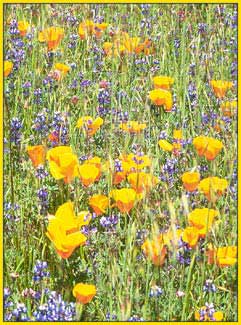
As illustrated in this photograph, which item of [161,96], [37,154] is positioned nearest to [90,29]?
[161,96]

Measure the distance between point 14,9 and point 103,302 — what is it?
90.4 inches

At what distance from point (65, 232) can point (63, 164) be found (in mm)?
277

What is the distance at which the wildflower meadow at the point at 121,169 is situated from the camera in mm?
2307

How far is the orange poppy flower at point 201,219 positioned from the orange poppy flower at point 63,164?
1.43 feet

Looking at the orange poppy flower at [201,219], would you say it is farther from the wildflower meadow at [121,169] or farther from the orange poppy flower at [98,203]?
the orange poppy flower at [98,203]

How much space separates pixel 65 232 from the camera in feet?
7.43

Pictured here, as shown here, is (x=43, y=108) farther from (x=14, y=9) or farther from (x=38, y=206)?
(x=14, y=9)

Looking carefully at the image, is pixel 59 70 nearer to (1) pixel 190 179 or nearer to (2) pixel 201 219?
(1) pixel 190 179

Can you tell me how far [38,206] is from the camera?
8.62ft

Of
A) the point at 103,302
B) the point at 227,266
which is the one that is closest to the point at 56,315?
the point at 103,302

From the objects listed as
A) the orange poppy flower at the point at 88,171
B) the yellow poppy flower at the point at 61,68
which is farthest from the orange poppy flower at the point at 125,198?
the yellow poppy flower at the point at 61,68

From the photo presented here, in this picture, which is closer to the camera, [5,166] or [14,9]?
[5,166]

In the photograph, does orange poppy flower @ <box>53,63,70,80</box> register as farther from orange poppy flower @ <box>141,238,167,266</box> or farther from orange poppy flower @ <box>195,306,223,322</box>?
orange poppy flower @ <box>195,306,223,322</box>

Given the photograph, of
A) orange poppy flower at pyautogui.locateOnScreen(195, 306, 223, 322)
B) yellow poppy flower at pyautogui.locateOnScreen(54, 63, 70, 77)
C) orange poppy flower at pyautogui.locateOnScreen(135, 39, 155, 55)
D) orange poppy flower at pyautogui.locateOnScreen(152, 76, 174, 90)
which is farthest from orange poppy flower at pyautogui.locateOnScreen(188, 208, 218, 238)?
orange poppy flower at pyautogui.locateOnScreen(135, 39, 155, 55)
